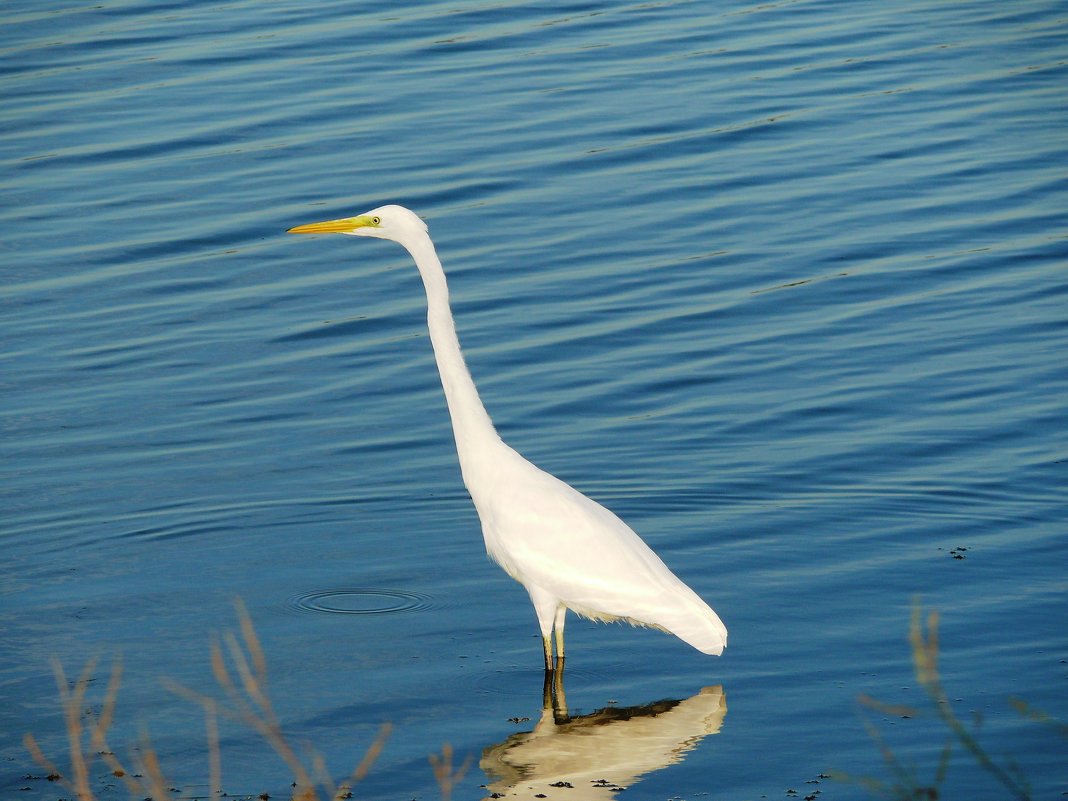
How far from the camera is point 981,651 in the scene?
6.98 metres

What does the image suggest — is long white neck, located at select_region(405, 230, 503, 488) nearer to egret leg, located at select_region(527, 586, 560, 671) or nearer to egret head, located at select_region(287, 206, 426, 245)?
egret head, located at select_region(287, 206, 426, 245)

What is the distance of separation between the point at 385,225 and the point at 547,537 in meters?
1.75

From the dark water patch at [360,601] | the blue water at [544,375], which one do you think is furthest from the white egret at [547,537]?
the dark water patch at [360,601]

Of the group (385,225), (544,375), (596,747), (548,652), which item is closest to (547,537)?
(548,652)

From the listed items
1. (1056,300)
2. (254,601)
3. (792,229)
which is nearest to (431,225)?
(792,229)

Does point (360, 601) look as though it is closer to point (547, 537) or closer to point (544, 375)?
point (547, 537)

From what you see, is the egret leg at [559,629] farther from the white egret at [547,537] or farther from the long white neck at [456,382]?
the long white neck at [456,382]

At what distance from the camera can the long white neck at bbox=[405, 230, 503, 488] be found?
24.6 feet

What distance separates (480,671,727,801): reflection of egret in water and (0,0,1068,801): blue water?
3 cm

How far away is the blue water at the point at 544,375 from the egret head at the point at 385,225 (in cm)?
180

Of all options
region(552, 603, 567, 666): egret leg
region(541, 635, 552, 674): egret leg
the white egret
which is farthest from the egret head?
region(541, 635, 552, 674): egret leg

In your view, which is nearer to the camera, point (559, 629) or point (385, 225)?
point (559, 629)

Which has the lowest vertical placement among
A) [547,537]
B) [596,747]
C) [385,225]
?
[596,747]

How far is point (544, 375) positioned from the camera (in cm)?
1089
